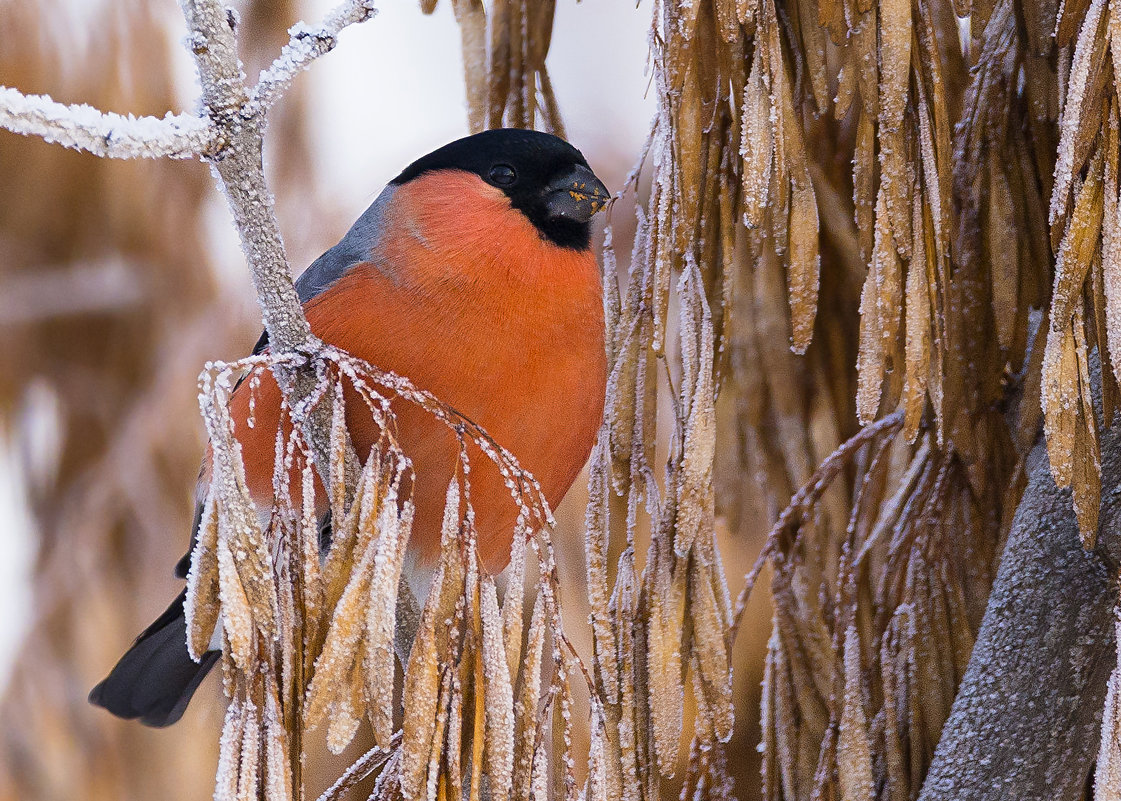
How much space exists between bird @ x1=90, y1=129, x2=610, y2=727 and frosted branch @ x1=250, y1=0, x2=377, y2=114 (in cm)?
36

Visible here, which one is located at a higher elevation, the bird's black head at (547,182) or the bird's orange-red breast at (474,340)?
the bird's black head at (547,182)

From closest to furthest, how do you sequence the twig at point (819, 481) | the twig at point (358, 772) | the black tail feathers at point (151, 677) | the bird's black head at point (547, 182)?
the twig at point (358, 772) < the twig at point (819, 481) < the bird's black head at point (547, 182) < the black tail feathers at point (151, 677)

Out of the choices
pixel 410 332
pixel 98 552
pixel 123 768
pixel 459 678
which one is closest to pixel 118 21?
pixel 98 552

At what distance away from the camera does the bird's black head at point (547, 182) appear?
107cm

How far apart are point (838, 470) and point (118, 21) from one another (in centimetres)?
112

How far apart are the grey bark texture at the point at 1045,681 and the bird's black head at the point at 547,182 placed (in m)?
0.50

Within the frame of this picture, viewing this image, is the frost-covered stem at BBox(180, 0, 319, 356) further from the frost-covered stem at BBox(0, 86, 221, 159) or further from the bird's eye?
the bird's eye

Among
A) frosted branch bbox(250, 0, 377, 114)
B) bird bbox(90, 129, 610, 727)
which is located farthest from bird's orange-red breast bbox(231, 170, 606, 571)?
frosted branch bbox(250, 0, 377, 114)

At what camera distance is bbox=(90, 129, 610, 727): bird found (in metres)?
0.97

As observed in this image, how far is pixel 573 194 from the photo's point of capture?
1.09 meters

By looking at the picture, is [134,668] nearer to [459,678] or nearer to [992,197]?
[459,678]

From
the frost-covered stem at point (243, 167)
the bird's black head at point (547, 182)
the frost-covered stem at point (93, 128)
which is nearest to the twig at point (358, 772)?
the frost-covered stem at point (243, 167)

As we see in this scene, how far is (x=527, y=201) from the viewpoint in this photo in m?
1.09

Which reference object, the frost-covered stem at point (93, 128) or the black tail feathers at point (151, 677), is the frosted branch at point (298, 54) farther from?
the black tail feathers at point (151, 677)
